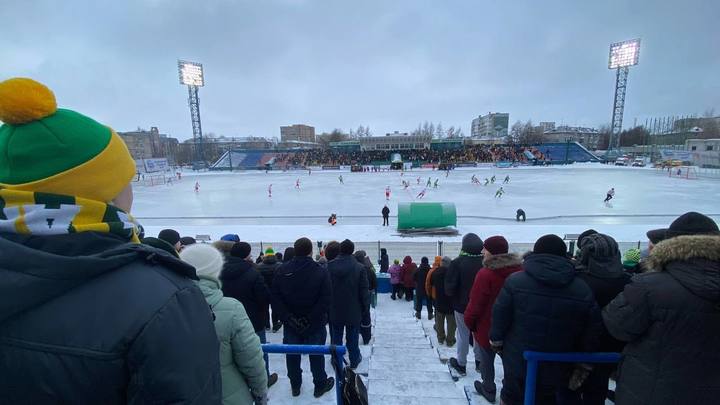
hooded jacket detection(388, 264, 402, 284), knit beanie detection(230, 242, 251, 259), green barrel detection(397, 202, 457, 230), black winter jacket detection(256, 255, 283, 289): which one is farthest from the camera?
green barrel detection(397, 202, 457, 230)

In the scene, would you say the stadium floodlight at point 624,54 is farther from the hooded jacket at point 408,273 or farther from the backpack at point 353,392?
the backpack at point 353,392

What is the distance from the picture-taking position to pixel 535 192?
27562 millimetres

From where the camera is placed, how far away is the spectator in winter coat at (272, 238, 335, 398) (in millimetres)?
3463

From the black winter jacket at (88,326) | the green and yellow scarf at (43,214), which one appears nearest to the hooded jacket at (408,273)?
the black winter jacket at (88,326)

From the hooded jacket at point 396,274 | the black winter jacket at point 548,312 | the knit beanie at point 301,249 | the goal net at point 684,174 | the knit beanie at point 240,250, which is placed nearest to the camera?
the black winter jacket at point 548,312

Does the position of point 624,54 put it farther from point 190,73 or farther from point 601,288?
point 190,73

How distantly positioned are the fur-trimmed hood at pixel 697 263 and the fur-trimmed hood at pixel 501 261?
1.27 metres

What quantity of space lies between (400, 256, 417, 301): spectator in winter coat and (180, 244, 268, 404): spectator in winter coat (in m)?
6.29

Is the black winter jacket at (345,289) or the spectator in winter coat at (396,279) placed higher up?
the black winter jacket at (345,289)

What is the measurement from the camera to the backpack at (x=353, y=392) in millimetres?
1963

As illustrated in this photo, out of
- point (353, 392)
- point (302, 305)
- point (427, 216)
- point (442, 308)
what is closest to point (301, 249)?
point (302, 305)

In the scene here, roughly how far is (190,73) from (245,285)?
75227 mm

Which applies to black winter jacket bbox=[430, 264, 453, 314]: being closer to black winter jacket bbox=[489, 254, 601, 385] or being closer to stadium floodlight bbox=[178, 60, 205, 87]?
black winter jacket bbox=[489, 254, 601, 385]

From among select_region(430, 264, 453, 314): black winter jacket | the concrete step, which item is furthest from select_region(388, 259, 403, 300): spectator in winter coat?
the concrete step
